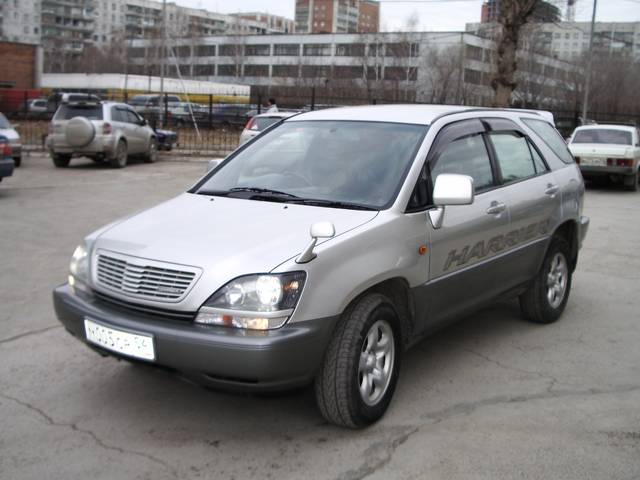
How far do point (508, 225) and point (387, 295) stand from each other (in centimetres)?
143

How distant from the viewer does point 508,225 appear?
490 cm

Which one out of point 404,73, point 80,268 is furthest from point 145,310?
point 404,73

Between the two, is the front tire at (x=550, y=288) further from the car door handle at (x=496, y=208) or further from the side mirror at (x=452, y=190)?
the side mirror at (x=452, y=190)

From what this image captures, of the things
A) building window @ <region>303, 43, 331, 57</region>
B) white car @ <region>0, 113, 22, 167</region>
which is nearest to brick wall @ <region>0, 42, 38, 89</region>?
building window @ <region>303, 43, 331, 57</region>

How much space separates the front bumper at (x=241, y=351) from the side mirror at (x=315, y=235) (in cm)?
30

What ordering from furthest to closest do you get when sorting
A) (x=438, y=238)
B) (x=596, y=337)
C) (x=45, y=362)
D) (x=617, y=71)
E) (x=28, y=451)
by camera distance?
(x=617, y=71), (x=596, y=337), (x=45, y=362), (x=438, y=238), (x=28, y=451)

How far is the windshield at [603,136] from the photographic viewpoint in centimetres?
1617

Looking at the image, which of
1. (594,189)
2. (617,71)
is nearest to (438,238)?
(594,189)

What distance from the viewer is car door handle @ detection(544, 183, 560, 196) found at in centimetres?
548

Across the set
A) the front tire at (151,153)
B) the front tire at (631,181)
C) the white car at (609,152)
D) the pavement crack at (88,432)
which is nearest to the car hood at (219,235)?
the pavement crack at (88,432)

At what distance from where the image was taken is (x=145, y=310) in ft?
11.4

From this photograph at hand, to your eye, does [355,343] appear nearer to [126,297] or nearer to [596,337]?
[126,297]

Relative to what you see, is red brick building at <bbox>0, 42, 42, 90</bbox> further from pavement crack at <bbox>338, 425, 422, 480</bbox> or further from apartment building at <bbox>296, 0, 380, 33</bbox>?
apartment building at <bbox>296, 0, 380, 33</bbox>

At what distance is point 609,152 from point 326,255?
13.9 metres
